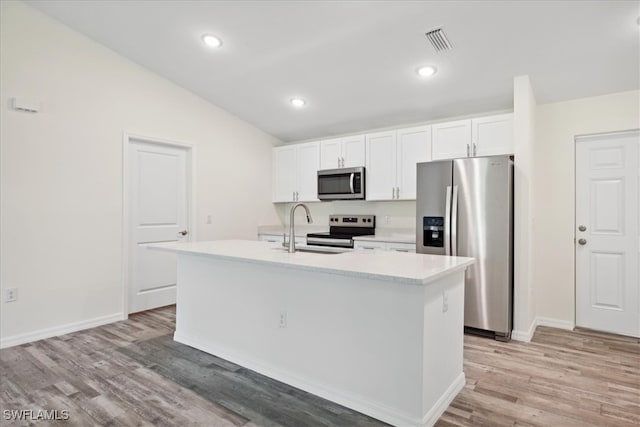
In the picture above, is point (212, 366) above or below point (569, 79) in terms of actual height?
below

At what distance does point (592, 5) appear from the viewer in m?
2.35

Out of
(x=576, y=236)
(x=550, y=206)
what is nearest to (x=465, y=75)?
(x=550, y=206)

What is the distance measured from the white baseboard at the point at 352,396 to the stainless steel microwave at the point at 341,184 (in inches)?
96.7

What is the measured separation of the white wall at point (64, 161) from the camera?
3.06 m

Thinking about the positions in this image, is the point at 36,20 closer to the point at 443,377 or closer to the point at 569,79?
the point at 443,377

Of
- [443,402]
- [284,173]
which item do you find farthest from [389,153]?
[443,402]

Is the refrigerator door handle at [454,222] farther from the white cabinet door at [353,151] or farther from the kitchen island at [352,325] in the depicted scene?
the white cabinet door at [353,151]

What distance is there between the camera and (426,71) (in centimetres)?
330

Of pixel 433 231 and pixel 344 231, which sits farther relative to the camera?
pixel 344 231

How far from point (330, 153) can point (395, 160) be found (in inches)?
38.2

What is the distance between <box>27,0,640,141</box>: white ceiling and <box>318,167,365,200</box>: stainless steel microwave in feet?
2.53

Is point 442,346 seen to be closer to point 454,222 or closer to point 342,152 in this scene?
point 454,222

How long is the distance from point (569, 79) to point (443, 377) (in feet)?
9.46

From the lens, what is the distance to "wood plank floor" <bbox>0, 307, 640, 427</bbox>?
1.97 meters
